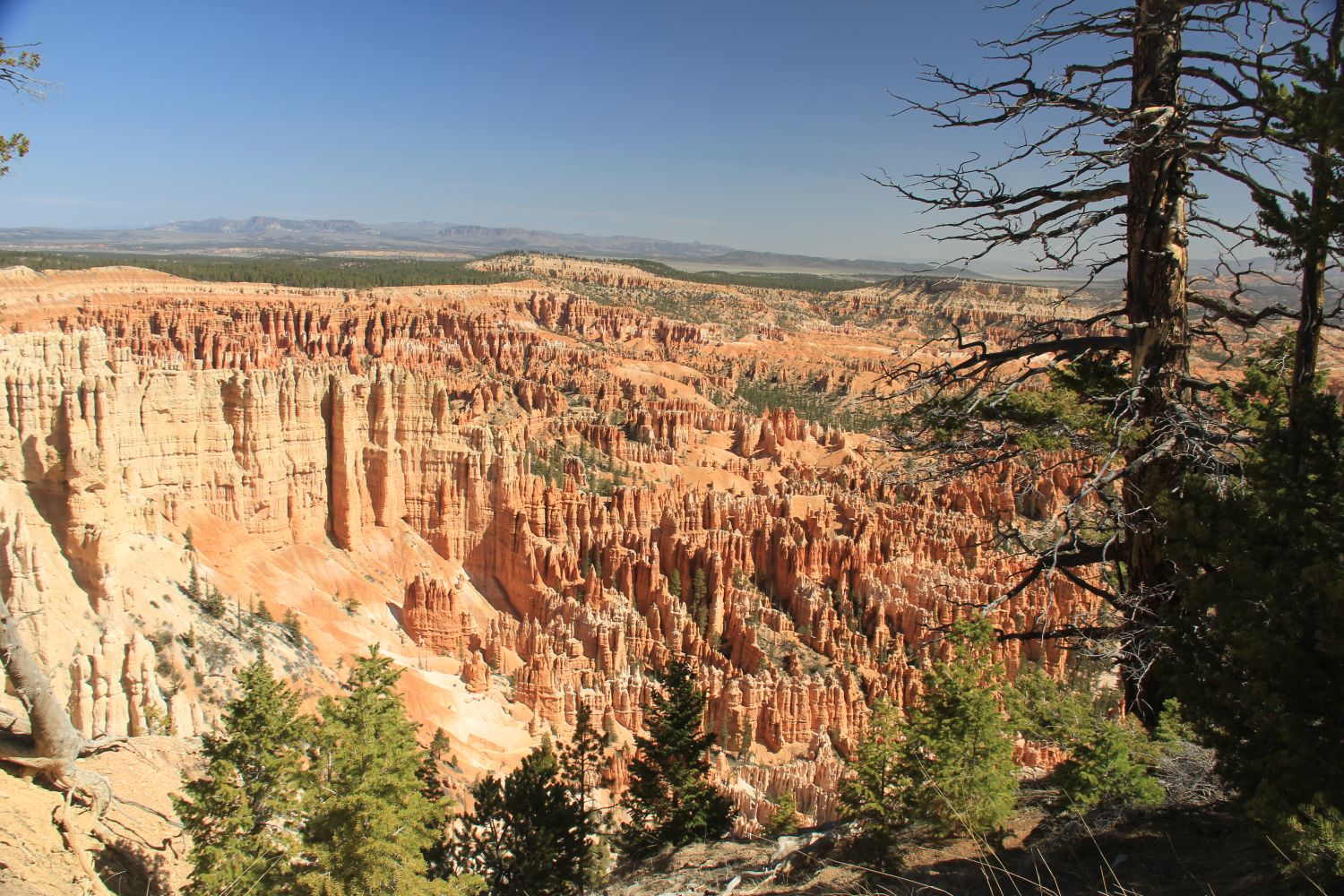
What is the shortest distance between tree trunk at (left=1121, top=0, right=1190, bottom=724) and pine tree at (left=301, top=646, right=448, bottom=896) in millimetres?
8052

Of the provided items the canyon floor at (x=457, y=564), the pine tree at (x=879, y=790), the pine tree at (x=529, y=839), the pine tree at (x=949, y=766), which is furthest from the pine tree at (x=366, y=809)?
the pine tree at (x=949, y=766)

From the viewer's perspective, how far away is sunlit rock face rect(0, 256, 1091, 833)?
19.9 m

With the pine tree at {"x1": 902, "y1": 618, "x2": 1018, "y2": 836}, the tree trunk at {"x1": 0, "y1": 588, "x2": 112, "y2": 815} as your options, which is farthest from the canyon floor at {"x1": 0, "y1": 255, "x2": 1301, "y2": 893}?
the pine tree at {"x1": 902, "y1": 618, "x2": 1018, "y2": 836}

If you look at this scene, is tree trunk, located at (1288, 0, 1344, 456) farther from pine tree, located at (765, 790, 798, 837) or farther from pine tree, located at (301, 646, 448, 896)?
pine tree, located at (765, 790, 798, 837)

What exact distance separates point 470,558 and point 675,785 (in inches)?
815

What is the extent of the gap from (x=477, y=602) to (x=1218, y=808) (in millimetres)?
29657

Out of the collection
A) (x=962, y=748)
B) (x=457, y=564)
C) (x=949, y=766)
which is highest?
(x=962, y=748)

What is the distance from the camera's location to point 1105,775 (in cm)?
845

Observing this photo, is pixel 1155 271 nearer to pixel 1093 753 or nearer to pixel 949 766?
pixel 1093 753

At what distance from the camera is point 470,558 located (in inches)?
1398

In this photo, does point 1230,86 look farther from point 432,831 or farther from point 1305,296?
point 432,831

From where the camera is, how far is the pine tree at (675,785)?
640 inches

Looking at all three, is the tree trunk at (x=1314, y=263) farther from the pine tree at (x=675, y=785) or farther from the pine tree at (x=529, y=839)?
the pine tree at (x=675, y=785)

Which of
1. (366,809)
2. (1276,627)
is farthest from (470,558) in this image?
(1276,627)
